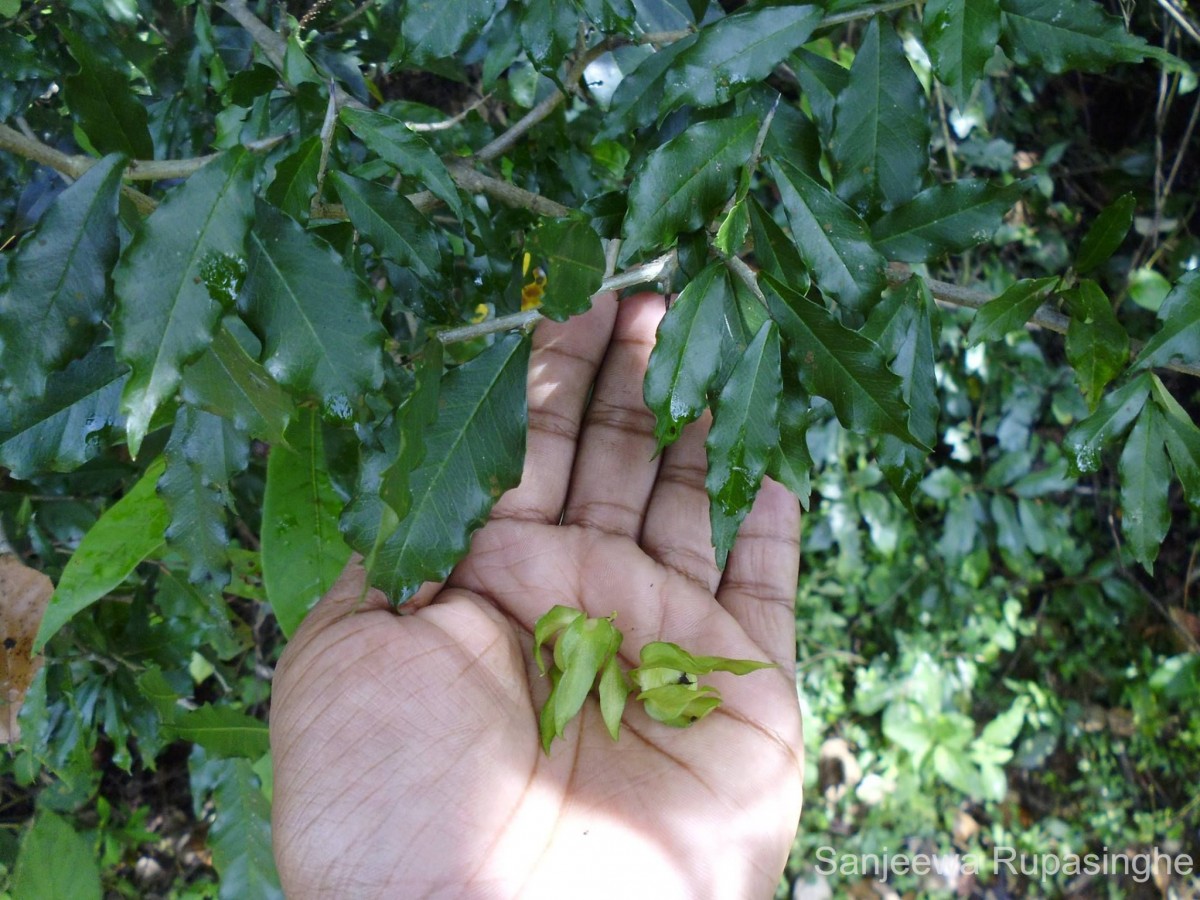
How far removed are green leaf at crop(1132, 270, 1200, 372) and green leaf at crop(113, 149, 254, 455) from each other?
86 cm

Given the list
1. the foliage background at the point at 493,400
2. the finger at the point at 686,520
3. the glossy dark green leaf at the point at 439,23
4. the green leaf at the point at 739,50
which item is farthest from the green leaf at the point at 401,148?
the finger at the point at 686,520

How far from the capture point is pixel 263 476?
4.75ft

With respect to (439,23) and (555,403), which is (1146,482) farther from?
(439,23)

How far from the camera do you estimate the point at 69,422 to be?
0.85 metres

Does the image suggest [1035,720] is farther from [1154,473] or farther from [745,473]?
[745,473]

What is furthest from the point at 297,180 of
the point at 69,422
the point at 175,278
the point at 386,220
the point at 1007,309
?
the point at 1007,309

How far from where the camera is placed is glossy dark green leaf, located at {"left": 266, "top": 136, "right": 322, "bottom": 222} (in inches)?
31.3

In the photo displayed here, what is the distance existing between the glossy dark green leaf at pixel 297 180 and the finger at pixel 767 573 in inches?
29.1

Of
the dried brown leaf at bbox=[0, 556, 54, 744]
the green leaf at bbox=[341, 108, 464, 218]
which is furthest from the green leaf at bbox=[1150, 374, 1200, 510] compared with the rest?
the dried brown leaf at bbox=[0, 556, 54, 744]

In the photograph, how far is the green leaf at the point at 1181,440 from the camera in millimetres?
945

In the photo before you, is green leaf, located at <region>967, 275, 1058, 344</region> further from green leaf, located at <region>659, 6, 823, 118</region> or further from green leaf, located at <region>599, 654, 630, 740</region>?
green leaf, located at <region>599, 654, 630, 740</region>

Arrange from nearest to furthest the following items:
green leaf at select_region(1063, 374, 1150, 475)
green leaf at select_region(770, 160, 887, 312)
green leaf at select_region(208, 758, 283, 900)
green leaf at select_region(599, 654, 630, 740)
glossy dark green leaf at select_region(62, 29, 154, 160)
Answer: glossy dark green leaf at select_region(62, 29, 154, 160) < green leaf at select_region(770, 160, 887, 312) < green leaf at select_region(1063, 374, 1150, 475) < green leaf at select_region(599, 654, 630, 740) < green leaf at select_region(208, 758, 283, 900)

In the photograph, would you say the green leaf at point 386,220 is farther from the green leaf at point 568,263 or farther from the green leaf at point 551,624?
the green leaf at point 551,624

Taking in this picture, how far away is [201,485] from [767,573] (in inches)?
30.0
